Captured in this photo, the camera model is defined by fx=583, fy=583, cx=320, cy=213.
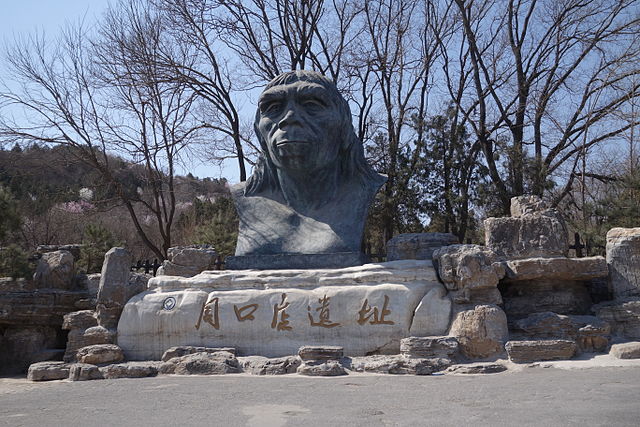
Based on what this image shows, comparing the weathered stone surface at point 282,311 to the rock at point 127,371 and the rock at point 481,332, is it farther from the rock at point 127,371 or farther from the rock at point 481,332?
the rock at point 127,371

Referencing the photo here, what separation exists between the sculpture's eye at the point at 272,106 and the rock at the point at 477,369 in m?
3.12

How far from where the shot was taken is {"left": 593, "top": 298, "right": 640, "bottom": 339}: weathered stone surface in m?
4.29

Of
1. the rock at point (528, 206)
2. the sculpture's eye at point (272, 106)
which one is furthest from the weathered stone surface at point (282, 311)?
the sculpture's eye at point (272, 106)

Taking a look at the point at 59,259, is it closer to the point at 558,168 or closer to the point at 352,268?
the point at 352,268

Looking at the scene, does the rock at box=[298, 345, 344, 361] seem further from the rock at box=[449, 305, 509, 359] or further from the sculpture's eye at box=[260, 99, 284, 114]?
the sculpture's eye at box=[260, 99, 284, 114]

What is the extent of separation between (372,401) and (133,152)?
9.28 meters

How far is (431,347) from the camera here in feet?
13.6

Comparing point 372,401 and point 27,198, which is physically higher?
point 27,198

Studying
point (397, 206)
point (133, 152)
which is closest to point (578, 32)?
point (397, 206)

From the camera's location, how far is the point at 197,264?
566 centimetres

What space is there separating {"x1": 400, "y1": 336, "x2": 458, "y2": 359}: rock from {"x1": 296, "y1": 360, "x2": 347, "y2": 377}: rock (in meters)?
0.52

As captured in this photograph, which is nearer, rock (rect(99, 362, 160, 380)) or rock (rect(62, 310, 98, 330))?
rock (rect(99, 362, 160, 380))

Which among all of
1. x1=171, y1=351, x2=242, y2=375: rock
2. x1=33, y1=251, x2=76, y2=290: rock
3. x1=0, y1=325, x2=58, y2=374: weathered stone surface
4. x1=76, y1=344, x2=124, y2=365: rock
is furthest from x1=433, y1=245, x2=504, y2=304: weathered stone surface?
x1=33, y1=251, x2=76, y2=290: rock

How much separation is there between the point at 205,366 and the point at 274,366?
1.66ft
